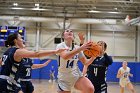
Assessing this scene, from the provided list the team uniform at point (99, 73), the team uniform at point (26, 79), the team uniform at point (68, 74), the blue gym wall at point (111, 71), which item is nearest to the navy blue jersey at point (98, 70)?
the team uniform at point (99, 73)

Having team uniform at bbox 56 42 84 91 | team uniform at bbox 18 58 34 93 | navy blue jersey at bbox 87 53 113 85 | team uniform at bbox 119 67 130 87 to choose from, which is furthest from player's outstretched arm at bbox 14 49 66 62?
team uniform at bbox 119 67 130 87

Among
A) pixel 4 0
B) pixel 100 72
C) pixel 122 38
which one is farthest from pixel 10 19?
pixel 100 72

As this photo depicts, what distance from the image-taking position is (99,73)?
6.47 metres

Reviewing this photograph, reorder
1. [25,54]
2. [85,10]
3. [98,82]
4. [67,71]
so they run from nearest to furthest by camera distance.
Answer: [25,54] < [67,71] < [98,82] < [85,10]

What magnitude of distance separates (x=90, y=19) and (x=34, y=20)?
5186mm

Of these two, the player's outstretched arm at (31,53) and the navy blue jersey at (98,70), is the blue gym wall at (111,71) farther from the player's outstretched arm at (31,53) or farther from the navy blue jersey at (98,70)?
the player's outstretched arm at (31,53)

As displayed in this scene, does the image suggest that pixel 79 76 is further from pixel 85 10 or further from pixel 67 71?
pixel 85 10

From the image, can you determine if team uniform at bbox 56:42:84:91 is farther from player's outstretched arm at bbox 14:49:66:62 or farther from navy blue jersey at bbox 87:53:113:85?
player's outstretched arm at bbox 14:49:66:62

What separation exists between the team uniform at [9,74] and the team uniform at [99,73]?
8.01ft

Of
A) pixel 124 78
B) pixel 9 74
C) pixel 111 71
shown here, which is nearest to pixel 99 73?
pixel 9 74

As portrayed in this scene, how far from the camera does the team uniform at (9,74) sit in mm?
4383

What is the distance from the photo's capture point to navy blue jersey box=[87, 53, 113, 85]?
643 cm

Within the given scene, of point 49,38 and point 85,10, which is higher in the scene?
point 85,10

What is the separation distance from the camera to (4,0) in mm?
24875
